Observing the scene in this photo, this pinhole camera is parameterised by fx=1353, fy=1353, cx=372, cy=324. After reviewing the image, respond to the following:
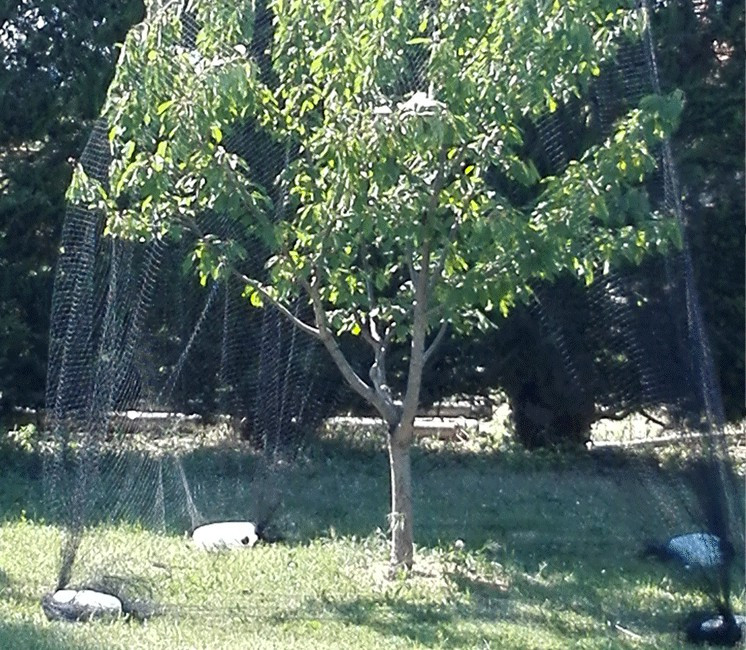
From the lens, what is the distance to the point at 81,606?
6988 millimetres

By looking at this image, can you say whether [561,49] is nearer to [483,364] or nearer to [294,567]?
[294,567]

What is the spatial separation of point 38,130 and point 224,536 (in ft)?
18.9

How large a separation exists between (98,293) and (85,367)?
0.52m

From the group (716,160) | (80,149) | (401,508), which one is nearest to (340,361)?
(401,508)

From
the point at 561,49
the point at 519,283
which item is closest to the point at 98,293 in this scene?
the point at 519,283

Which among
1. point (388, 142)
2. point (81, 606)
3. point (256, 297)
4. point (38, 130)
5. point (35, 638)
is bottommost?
point (35, 638)

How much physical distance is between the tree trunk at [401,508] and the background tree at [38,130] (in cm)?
585

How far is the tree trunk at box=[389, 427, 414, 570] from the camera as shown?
8.12 m

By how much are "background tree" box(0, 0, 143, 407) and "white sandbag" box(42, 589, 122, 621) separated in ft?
20.4

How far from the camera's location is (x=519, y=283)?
301 inches

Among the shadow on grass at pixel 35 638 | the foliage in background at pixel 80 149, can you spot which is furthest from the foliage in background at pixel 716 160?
the shadow on grass at pixel 35 638

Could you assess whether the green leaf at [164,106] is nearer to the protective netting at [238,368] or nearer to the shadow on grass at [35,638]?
the protective netting at [238,368]

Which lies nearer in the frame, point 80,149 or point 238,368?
point 238,368

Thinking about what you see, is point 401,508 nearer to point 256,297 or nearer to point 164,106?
point 256,297
